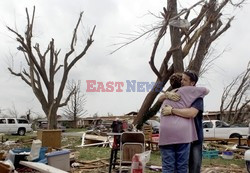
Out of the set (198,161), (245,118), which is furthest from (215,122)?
(198,161)

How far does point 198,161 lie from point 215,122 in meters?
14.7

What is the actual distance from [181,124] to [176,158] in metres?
0.37

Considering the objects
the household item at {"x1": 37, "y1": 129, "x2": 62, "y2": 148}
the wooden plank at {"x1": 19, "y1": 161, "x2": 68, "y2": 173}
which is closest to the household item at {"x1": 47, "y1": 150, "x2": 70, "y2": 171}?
the wooden plank at {"x1": 19, "y1": 161, "x2": 68, "y2": 173}

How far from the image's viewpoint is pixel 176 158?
323cm

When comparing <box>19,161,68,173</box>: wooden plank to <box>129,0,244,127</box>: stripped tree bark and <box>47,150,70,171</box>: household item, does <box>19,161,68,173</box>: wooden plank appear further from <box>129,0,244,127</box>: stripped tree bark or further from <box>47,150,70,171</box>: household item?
<box>129,0,244,127</box>: stripped tree bark

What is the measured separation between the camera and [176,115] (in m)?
3.26

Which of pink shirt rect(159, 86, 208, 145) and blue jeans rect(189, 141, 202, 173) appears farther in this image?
blue jeans rect(189, 141, 202, 173)

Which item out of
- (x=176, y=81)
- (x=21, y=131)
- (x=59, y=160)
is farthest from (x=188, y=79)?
(x=21, y=131)

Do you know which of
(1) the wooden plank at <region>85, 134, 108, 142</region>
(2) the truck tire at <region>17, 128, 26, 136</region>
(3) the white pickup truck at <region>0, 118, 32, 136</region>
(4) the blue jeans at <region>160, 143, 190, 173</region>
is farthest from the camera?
(2) the truck tire at <region>17, 128, 26, 136</region>

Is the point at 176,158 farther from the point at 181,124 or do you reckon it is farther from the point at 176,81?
the point at 176,81

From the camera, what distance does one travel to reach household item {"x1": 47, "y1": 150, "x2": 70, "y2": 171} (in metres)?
5.86

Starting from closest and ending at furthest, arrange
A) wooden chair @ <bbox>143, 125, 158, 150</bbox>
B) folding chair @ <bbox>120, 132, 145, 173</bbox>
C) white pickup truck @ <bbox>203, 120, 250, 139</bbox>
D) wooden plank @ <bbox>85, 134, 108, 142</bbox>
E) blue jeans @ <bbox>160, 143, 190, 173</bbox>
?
blue jeans @ <bbox>160, 143, 190, 173</bbox> < folding chair @ <bbox>120, 132, 145, 173</bbox> < wooden chair @ <bbox>143, 125, 158, 150</bbox> < wooden plank @ <bbox>85, 134, 108, 142</bbox> < white pickup truck @ <bbox>203, 120, 250, 139</bbox>

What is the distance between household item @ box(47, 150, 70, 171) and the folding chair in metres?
1.28

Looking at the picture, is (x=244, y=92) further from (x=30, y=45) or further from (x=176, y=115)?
(x=176, y=115)
